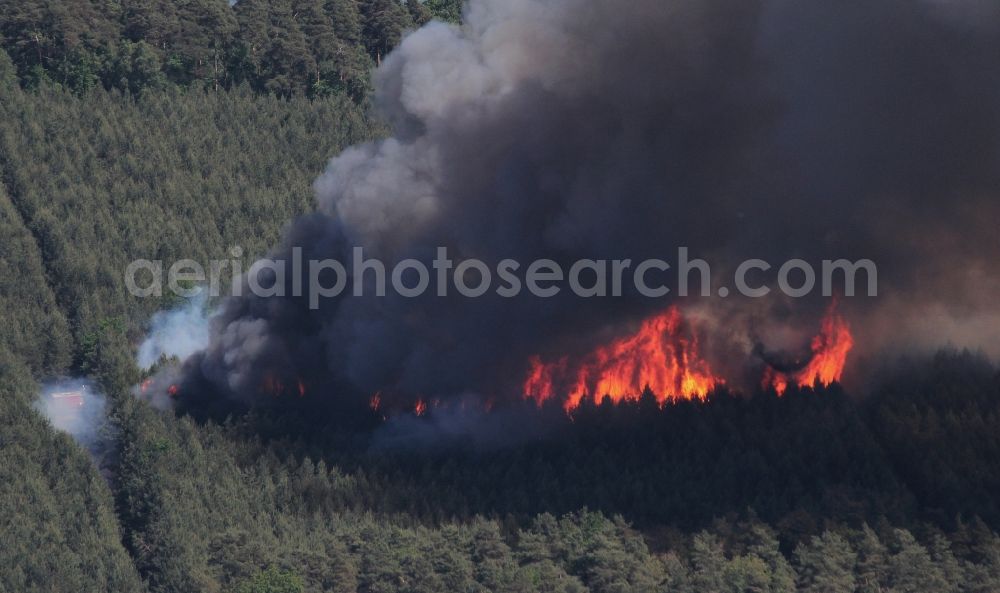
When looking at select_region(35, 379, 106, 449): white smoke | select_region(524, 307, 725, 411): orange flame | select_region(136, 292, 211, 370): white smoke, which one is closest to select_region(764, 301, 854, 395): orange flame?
select_region(524, 307, 725, 411): orange flame

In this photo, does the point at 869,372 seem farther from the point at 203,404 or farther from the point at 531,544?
the point at 203,404

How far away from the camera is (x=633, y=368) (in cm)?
15588

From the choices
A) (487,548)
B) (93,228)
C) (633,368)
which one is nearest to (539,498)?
(487,548)

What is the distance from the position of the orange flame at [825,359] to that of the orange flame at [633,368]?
5.31m

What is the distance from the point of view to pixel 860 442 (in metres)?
144

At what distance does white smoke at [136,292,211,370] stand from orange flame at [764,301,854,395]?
45.0 meters

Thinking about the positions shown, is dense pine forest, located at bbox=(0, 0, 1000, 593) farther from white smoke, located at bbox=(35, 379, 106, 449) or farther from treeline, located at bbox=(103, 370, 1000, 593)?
white smoke, located at bbox=(35, 379, 106, 449)

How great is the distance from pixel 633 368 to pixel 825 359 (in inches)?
482

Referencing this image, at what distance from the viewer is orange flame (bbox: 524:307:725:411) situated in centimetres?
15512

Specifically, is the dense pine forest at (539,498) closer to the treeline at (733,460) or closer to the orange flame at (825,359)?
the treeline at (733,460)

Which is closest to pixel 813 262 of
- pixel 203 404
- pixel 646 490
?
pixel 646 490

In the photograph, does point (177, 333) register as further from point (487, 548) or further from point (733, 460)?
point (733, 460)

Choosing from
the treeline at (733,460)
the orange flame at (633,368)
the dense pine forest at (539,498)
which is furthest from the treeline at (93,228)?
the orange flame at (633,368)

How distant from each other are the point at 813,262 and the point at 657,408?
1375cm
